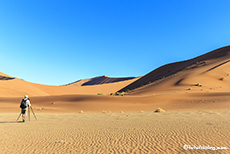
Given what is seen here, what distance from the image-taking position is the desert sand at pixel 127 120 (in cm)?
570

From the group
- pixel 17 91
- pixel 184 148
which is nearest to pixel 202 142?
pixel 184 148

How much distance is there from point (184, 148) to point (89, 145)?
297cm

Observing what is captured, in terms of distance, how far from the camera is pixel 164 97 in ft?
69.7

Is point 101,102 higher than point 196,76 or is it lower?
lower

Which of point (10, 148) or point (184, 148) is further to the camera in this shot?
point (10, 148)

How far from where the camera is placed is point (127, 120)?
36.3 feet

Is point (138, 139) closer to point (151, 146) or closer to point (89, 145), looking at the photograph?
point (151, 146)

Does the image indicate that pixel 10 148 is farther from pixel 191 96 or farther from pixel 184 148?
pixel 191 96

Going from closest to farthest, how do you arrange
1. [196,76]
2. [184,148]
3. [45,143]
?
1. [184,148]
2. [45,143]
3. [196,76]

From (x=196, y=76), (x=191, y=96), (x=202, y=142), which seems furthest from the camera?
(x=196, y=76)

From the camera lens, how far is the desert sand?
5695mm

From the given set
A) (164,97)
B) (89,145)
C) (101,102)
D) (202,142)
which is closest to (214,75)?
(164,97)

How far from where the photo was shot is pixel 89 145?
5.79 metres

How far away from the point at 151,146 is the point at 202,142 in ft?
5.52
